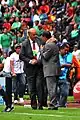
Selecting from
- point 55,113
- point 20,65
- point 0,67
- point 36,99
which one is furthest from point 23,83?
point 55,113

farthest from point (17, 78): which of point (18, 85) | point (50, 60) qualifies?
point (50, 60)

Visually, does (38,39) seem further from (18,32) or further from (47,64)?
(18,32)

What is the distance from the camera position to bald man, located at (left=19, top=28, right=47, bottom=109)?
697 inches

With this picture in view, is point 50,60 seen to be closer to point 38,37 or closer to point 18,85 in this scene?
point 38,37

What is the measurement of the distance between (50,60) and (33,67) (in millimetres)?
590

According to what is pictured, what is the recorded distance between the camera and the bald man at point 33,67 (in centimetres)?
1770

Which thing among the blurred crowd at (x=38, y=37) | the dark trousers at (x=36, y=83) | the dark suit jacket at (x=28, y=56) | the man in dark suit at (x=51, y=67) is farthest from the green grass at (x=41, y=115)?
the dark suit jacket at (x=28, y=56)

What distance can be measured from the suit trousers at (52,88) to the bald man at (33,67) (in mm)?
433

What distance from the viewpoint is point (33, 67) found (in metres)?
17.7

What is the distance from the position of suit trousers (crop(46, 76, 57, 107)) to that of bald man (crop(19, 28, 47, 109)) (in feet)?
1.42

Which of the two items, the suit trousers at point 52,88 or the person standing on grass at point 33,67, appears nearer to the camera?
the suit trousers at point 52,88

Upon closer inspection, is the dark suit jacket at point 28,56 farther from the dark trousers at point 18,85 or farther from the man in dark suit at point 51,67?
the dark trousers at point 18,85

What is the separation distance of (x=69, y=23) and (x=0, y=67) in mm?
10215

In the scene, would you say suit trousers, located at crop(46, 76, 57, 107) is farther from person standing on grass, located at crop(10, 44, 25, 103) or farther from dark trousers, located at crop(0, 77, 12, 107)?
person standing on grass, located at crop(10, 44, 25, 103)
